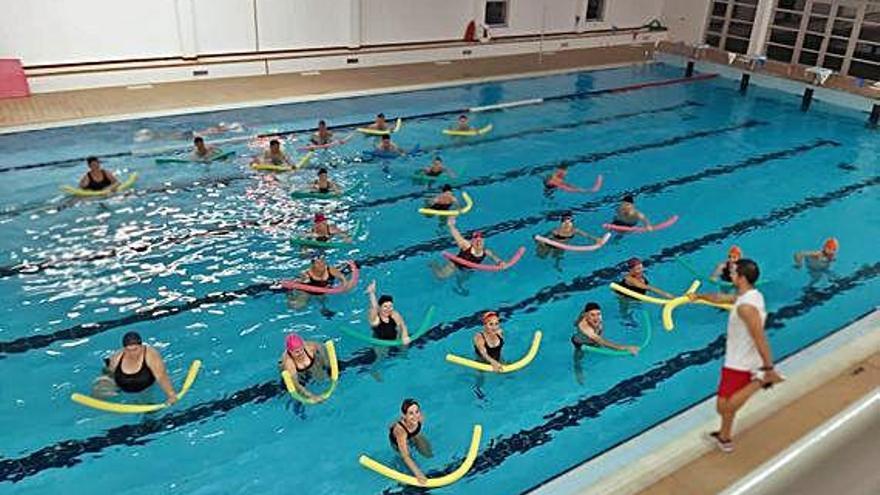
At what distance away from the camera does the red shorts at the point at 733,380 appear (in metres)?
3.98

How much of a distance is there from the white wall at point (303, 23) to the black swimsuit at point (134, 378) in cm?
1050

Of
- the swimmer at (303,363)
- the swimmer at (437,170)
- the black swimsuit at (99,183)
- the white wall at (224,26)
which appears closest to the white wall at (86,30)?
the white wall at (224,26)

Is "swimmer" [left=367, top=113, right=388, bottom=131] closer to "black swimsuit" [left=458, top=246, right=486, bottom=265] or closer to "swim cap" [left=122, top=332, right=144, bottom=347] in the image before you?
"black swimsuit" [left=458, top=246, right=486, bottom=265]

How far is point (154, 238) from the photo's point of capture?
794cm

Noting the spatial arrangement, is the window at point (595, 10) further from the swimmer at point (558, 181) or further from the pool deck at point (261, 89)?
the swimmer at point (558, 181)

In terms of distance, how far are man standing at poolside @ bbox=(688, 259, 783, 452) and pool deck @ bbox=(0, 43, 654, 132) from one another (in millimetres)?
10081

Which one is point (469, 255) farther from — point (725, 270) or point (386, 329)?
point (725, 270)

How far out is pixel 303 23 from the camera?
48.4ft

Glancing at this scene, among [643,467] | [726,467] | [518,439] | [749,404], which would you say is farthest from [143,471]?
[749,404]

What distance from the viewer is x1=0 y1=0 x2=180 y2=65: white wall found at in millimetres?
11883

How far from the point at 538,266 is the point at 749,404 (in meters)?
3.23

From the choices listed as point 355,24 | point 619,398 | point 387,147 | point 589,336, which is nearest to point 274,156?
point 387,147

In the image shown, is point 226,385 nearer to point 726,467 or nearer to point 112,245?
point 112,245

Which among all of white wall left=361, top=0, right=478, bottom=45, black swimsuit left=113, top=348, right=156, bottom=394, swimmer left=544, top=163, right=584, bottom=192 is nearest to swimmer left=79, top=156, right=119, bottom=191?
black swimsuit left=113, top=348, right=156, bottom=394
